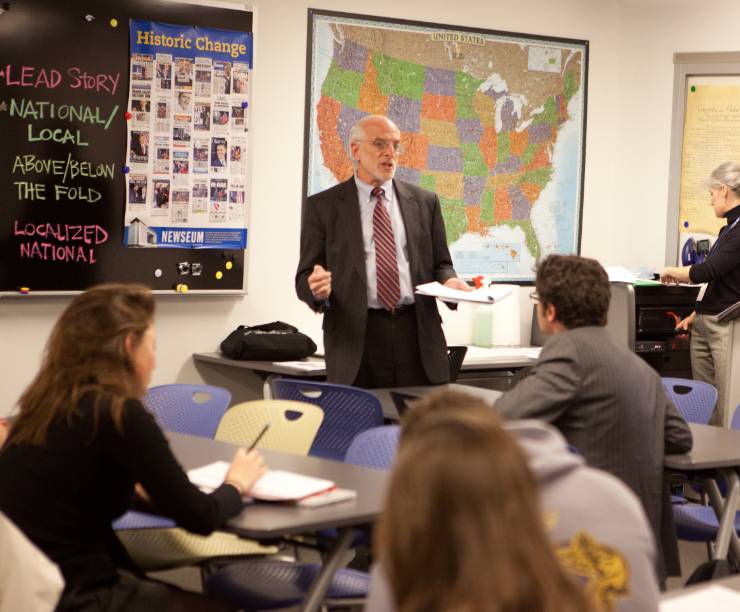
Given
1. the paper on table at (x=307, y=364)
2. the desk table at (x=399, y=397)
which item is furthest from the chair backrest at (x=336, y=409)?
the paper on table at (x=307, y=364)

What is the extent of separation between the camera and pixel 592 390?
10.7 feet

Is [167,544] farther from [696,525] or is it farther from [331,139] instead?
[331,139]

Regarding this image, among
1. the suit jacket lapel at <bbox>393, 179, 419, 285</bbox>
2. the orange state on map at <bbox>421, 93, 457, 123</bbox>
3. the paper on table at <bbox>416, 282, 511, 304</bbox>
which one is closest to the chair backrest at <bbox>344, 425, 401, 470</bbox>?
the paper on table at <bbox>416, 282, 511, 304</bbox>

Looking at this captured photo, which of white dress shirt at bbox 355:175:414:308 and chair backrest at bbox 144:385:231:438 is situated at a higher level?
white dress shirt at bbox 355:175:414:308

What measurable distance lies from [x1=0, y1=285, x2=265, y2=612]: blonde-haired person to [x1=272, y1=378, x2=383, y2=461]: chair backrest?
4.77ft

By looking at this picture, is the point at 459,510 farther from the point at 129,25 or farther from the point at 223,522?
the point at 129,25

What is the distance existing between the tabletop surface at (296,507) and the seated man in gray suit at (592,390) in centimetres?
49

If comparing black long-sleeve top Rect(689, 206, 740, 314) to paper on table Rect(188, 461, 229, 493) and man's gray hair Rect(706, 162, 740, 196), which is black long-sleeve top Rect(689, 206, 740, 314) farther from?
paper on table Rect(188, 461, 229, 493)

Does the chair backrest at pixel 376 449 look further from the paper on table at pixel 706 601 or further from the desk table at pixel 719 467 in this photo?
the paper on table at pixel 706 601

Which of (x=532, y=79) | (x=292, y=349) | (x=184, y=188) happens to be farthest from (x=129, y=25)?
(x=532, y=79)

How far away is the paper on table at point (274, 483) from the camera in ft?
9.25

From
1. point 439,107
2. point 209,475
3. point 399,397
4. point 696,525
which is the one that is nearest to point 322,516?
point 209,475

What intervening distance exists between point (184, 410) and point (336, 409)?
59 cm

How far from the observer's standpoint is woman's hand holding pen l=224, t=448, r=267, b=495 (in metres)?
2.80
